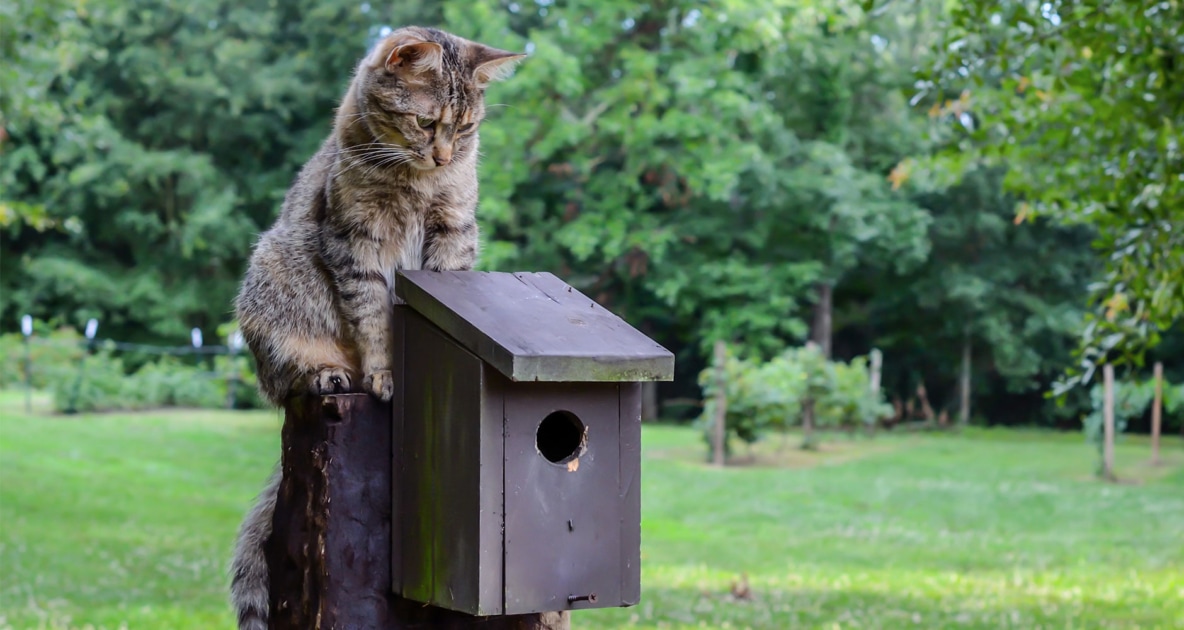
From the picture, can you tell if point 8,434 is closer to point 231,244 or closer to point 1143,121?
point 231,244

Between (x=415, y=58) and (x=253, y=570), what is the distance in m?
1.38

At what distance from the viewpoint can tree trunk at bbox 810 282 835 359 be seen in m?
26.1

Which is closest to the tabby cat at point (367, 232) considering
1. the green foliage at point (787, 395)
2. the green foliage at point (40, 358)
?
the green foliage at point (787, 395)

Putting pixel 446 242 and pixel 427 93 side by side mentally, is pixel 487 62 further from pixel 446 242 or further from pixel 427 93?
pixel 446 242

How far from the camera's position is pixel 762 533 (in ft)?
37.1

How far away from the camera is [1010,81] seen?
5773 millimetres

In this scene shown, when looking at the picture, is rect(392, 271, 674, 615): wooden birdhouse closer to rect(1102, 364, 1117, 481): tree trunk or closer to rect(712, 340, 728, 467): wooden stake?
rect(1102, 364, 1117, 481): tree trunk

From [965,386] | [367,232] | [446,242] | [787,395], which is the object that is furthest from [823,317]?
[367,232]

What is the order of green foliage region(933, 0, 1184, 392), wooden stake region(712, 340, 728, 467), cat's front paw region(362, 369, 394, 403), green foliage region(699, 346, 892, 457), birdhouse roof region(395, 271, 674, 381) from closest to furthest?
birdhouse roof region(395, 271, 674, 381)
cat's front paw region(362, 369, 394, 403)
green foliage region(933, 0, 1184, 392)
wooden stake region(712, 340, 728, 467)
green foliage region(699, 346, 892, 457)

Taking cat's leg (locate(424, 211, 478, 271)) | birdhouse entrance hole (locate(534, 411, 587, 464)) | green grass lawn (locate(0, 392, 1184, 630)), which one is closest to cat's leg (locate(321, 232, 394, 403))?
cat's leg (locate(424, 211, 478, 271))

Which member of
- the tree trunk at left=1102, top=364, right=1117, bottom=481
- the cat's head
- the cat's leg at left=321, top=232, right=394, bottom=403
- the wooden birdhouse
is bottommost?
the tree trunk at left=1102, top=364, right=1117, bottom=481

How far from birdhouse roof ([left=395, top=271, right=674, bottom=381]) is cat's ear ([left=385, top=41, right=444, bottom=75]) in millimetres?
541

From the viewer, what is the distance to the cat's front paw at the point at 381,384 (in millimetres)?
2756

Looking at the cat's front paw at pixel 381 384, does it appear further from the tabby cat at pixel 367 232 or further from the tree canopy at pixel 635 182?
the tree canopy at pixel 635 182
